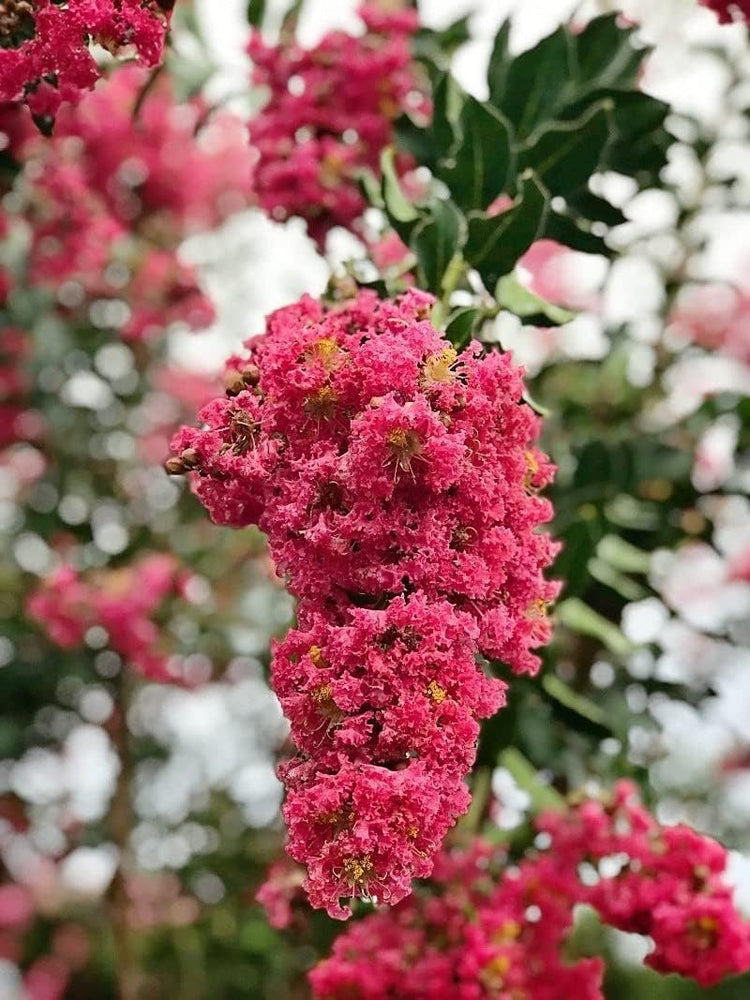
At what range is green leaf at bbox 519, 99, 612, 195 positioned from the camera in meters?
1.31

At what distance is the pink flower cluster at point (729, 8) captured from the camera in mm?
1412

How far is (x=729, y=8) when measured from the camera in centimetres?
143

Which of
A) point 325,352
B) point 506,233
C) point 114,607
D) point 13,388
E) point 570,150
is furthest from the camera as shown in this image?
point 13,388

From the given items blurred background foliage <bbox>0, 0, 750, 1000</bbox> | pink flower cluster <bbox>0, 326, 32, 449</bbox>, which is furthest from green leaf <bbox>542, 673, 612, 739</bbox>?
pink flower cluster <bbox>0, 326, 32, 449</bbox>

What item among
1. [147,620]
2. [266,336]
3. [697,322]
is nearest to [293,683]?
[266,336]

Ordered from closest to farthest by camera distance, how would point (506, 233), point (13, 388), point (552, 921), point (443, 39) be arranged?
point (506, 233) → point (552, 921) → point (443, 39) → point (13, 388)

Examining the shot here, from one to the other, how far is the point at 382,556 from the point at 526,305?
16.9 inches

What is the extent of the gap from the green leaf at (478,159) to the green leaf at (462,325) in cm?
25

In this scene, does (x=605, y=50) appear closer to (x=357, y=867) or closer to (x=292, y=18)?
(x=292, y=18)

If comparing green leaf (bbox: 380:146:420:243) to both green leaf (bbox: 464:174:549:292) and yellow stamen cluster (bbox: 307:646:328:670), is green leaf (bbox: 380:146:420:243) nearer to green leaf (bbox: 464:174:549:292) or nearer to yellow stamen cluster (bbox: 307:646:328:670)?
green leaf (bbox: 464:174:549:292)

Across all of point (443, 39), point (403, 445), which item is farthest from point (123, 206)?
point (403, 445)

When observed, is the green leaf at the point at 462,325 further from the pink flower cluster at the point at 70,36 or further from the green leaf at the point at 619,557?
the green leaf at the point at 619,557

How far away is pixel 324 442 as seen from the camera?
92 centimetres

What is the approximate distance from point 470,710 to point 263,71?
1137mm
